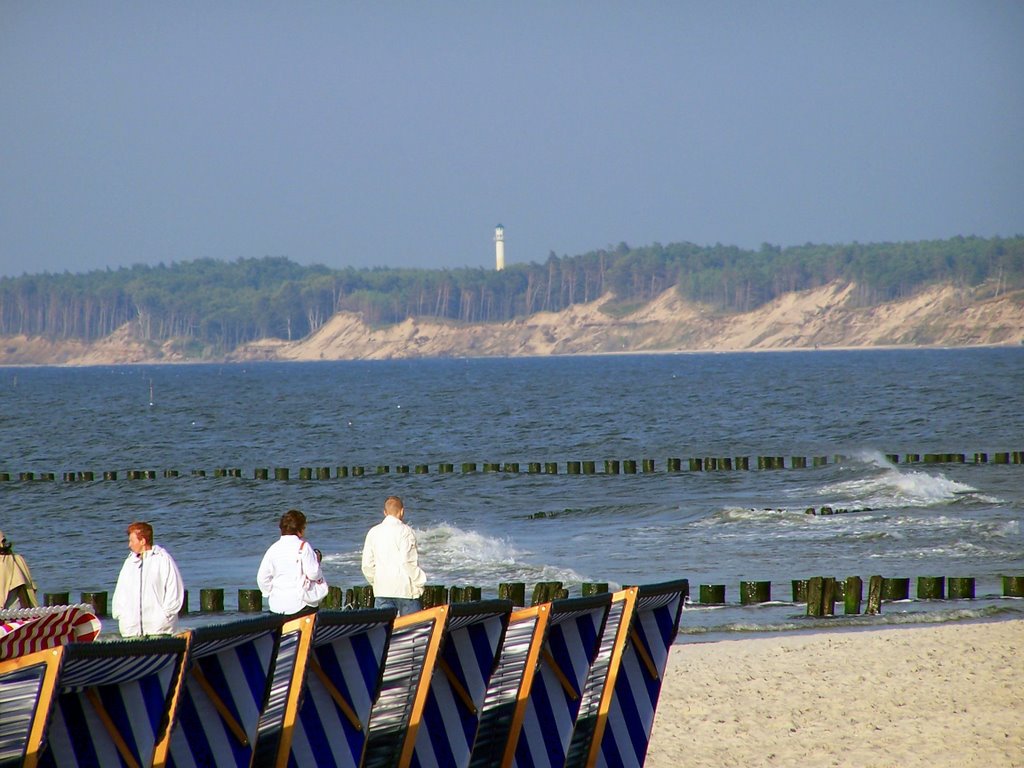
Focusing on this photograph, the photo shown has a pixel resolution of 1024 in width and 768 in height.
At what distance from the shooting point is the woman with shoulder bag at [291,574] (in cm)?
1132

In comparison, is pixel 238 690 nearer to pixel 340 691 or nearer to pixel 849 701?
pixel 340 691

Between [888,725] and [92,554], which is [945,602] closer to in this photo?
[888,725]

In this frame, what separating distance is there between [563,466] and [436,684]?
42226 mm

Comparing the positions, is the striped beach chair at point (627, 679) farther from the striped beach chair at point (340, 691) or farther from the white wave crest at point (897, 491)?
the white wave crest at point (897, 491)

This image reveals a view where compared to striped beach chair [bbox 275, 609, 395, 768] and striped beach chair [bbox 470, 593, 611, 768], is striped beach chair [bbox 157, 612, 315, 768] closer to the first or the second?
striped beach chair [bbox 275, 609, 395, 768]

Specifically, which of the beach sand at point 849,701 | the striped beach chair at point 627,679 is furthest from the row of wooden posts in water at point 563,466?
the striped beach chair at point 627,679

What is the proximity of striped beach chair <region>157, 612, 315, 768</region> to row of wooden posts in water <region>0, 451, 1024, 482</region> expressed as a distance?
39468 mm

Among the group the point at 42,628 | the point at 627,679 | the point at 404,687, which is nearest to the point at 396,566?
the point at 627,679

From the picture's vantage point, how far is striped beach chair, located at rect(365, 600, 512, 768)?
26.3 feet

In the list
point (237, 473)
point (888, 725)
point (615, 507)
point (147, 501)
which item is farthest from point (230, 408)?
point (888, 725)

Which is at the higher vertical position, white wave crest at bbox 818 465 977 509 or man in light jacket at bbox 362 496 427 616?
man in light jacket at bbox 362 496 427 616

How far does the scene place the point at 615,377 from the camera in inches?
5832

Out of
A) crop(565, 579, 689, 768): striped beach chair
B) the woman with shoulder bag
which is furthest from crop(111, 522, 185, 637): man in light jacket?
crop(565, 579, 689, 768): striped beach chair

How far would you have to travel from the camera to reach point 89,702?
6438 mm
